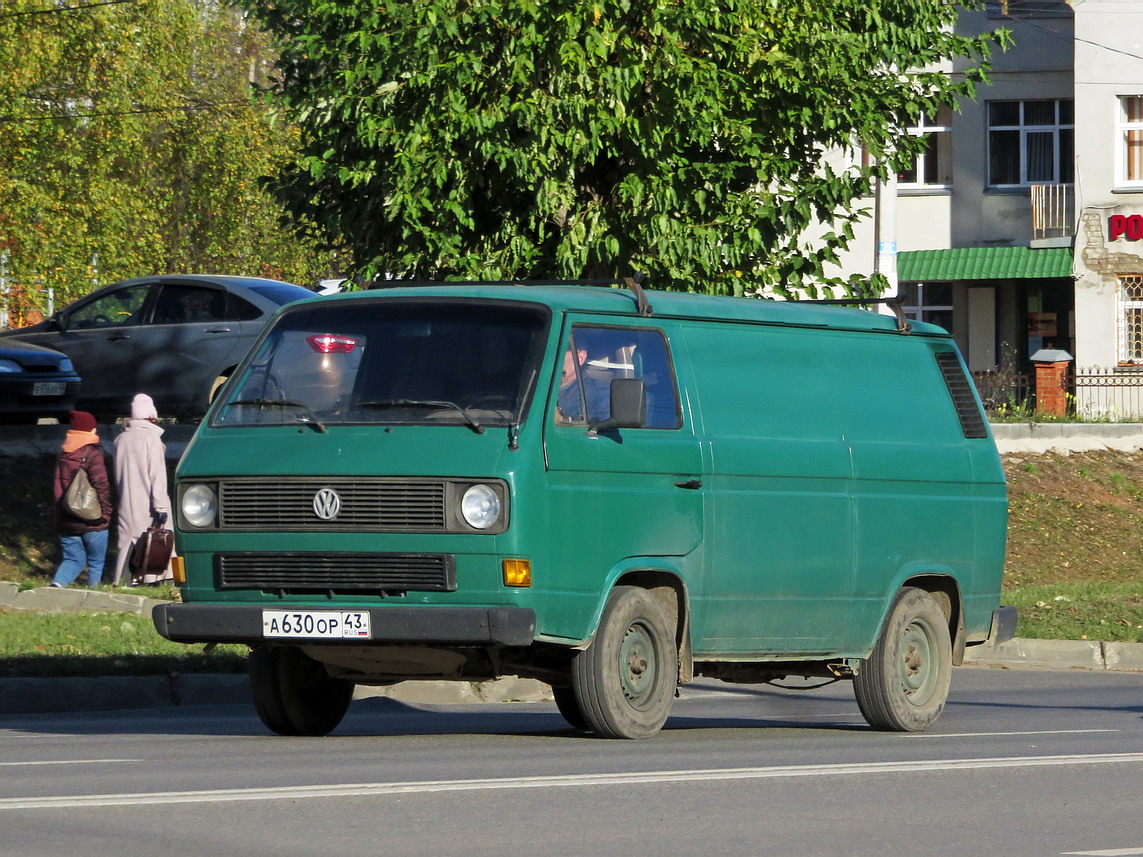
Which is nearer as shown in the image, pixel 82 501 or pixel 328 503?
pixel 328 503

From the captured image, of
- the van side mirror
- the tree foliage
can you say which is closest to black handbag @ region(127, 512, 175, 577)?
the van side mirror

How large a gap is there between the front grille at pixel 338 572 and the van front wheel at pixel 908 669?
2.89 m

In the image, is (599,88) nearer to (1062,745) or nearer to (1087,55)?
(1062,745)

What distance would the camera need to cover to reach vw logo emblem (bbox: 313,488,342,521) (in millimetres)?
8914

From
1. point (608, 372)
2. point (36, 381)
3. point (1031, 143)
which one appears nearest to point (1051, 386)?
point (1031, 143)

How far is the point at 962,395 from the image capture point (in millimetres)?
11609

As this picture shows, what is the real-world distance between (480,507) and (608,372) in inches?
41.7

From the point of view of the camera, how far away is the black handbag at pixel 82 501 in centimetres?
1673

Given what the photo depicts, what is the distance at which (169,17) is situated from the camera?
150 feet

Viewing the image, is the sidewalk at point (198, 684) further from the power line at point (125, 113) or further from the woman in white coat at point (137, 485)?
the power line at point (125, 113)

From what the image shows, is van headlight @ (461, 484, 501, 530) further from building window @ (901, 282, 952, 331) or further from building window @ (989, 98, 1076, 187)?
building window @ (901, 282, 952, 331)

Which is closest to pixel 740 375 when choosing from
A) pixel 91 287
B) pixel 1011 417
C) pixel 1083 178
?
pixel 1011 417

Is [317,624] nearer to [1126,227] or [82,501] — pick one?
[82,501]

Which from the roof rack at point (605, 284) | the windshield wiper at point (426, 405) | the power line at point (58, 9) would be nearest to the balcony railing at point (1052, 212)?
the power line at point (58, 9)
